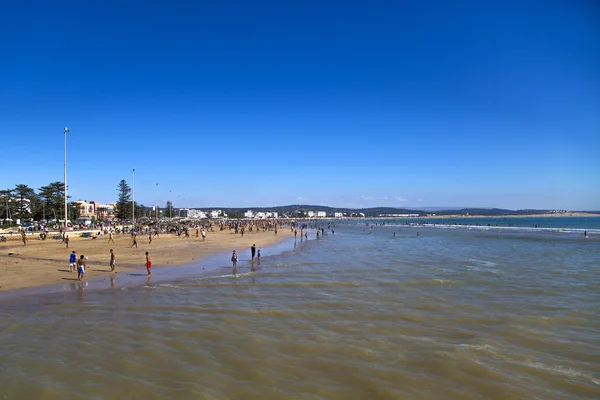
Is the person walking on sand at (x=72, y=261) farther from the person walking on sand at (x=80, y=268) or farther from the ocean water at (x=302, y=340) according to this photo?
the ocean water at (x=302, y=340)

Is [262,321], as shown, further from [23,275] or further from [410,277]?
[23,275]

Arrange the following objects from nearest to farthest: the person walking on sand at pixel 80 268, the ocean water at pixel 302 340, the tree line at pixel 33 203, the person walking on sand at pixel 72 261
A: the ocean water at pixel 302 340
the person walking on sand at pixel 80 268
the person walking on sand at pixel 72 261
the tree line at pixel 33 203

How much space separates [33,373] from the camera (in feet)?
25.0

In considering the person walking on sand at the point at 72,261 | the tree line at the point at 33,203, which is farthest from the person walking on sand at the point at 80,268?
the tree line at the point at 33,203

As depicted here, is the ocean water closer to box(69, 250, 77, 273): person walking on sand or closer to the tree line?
box(69, 250, 77, 273): person walking on sand

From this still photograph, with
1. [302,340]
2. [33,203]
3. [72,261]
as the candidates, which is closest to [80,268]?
[72,261]

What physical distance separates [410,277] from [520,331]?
8.95 metres

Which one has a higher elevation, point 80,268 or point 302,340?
point 80,268

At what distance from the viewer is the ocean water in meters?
7.22

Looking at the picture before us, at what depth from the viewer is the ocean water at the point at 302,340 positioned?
7.22 meters

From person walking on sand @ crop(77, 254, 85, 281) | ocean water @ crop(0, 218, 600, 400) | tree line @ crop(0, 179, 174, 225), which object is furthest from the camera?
tree line @ crop(0, 179, 174, 225)

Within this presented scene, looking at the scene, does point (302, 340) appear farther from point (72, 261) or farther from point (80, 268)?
point (72, 261)

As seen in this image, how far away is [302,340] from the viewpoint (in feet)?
32.3

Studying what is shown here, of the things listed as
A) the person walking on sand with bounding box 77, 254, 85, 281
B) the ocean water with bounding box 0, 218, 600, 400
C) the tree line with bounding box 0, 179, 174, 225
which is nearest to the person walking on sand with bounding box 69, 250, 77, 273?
the person walking on sand with bounding box 77, 254, 85, 281
